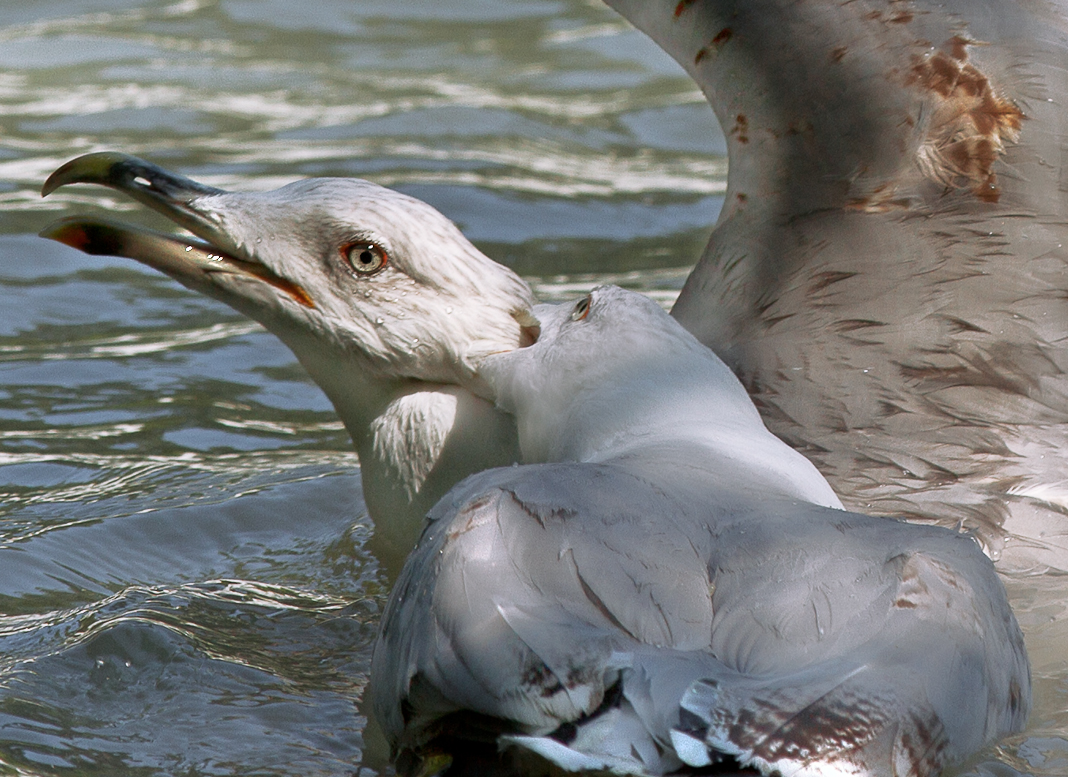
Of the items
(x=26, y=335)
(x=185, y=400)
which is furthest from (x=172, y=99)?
(x=185, y=400)

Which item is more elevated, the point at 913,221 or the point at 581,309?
the point at 913,221

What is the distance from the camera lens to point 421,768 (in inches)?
97.8

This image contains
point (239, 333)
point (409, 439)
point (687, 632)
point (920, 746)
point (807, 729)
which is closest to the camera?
point (807, 729)

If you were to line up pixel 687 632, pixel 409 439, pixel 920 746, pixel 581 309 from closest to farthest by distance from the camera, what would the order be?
pixel 920 746
pixel 687 632
pixel 581 309
pixel 409 439

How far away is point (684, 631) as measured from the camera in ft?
7.75

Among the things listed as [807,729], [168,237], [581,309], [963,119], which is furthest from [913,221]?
[807,729]

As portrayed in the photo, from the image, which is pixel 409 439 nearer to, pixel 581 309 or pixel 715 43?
pixel 581 309

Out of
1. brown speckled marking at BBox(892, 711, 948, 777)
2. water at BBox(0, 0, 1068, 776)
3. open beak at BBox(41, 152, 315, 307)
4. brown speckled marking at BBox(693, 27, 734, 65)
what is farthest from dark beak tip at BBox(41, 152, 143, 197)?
brown speckled marking at BBox(892, 711, 948, 777)

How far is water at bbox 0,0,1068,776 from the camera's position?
9.81 feet

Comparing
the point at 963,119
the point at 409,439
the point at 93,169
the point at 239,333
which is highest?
the point at 963,119

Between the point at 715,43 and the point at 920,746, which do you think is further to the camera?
the point at 715,43

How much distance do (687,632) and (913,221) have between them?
173 cm

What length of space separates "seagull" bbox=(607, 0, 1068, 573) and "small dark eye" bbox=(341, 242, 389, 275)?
811 millimetres

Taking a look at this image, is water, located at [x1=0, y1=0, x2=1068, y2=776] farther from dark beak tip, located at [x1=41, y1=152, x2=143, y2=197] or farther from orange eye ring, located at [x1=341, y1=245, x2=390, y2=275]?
dark beak tip, located at [x1=41, y1=152, x2=143, y2=197]
